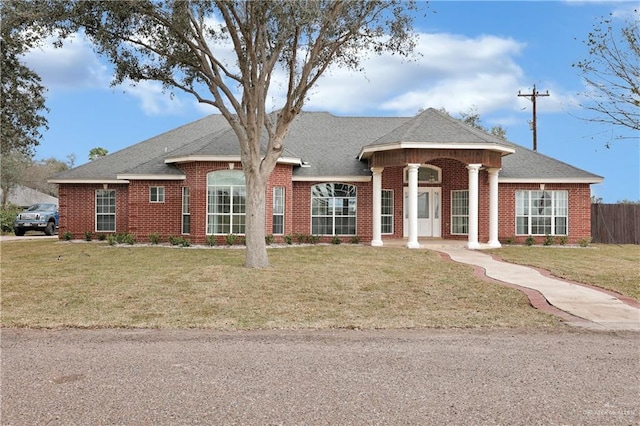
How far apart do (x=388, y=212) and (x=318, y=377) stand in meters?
16.9

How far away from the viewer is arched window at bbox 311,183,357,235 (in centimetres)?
2042

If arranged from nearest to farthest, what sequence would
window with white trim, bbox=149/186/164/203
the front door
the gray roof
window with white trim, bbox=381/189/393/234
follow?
the gray roof < window with white trim, bbox=149/186/164/203 < window with white trim, bbox=381/189/393/234 < the front door

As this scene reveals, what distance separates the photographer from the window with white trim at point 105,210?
72.1 feet

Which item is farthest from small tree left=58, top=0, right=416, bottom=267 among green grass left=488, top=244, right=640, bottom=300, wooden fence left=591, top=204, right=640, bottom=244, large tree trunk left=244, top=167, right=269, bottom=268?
wooden fence left=591, top=204, right=640, bottom=244

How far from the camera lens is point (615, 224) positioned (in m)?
23.9

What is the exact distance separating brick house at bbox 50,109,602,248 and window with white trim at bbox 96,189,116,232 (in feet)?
0.15

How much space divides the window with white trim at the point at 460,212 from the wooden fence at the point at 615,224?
7.92 meters

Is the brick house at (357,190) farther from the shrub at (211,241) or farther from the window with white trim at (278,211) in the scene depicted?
the shrub at (211,241)

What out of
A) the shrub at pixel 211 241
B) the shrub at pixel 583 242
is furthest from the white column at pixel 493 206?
the shrub at pixel 211 241

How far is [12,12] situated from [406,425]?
46.4 ft

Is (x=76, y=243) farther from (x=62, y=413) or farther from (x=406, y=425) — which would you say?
(x=406, y=425)

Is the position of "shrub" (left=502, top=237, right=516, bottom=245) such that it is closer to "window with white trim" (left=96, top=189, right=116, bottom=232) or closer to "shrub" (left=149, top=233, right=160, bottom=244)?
"shrub" (left=149, top=233, right=160, bottom=244)

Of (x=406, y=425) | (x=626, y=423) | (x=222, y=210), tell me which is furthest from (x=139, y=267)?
(x=626, y=423)

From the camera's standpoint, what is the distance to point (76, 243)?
68.0 ft
